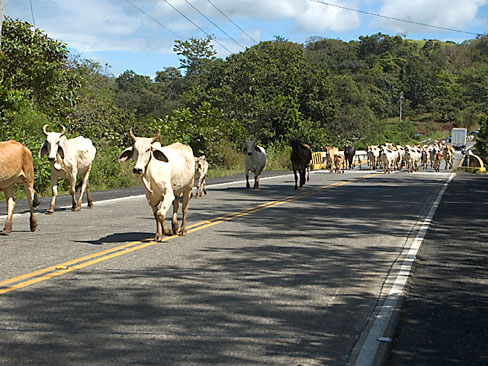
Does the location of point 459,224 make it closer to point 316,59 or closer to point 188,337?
point 188,337

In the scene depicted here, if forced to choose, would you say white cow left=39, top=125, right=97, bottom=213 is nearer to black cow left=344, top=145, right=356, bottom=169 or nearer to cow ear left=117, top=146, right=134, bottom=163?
cow ear left=117, top=146, right=134, bottom=163

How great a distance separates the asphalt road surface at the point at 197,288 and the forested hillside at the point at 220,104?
10.9 metres

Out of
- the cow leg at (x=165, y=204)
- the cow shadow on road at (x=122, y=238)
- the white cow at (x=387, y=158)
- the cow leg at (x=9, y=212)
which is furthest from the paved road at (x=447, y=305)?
the white cow at (x=387, y=158)

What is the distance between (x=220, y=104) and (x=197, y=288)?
48.1 m

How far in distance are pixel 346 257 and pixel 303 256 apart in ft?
2.15

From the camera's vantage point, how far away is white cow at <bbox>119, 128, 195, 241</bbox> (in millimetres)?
11625

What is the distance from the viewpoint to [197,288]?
816 centimetres

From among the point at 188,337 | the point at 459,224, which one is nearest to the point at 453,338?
the point at 188,337

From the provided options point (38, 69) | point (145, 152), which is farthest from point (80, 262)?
point (38, 69)

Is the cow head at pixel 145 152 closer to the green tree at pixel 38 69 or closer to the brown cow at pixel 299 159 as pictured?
the brown cow at pixel 299 159

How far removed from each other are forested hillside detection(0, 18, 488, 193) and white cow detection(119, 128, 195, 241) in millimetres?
10951

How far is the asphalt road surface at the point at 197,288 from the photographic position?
582 cm

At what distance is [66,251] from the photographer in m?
10.7

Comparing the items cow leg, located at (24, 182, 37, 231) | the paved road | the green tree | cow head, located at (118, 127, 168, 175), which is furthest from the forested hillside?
the paved road
